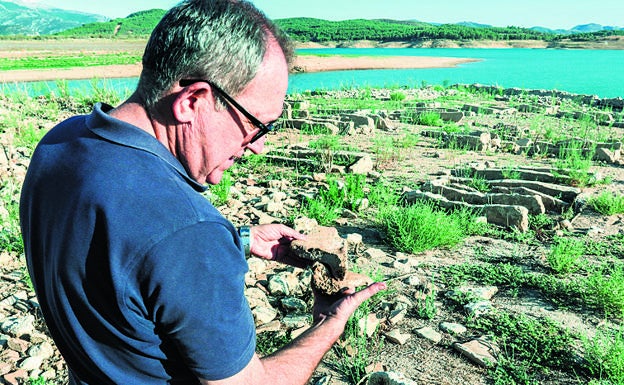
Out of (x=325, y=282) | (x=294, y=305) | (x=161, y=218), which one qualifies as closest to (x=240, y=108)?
(x=161, y=218)

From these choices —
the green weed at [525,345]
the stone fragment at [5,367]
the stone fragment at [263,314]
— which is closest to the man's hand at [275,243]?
the stone fragment at [263,314]

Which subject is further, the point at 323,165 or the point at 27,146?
the point at 27,146

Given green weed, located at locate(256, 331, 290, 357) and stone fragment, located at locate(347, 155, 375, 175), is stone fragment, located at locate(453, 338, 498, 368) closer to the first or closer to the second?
green weed, located at locate(256, 331, 290, 357)

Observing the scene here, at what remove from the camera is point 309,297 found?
3.69 m

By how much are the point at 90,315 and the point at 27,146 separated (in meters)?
7.48

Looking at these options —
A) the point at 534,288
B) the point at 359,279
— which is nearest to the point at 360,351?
the point at 359,279

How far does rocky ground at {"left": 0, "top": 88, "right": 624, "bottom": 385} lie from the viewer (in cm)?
297

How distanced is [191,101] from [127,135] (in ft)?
0.72

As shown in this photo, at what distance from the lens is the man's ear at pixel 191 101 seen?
57.4 inches

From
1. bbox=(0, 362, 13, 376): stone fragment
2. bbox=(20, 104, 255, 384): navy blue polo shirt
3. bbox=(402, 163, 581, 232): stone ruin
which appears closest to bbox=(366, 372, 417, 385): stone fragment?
bbox=(20, 104, 255, 384): navy blue polo shirt

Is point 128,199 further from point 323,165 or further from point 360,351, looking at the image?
point 323,165

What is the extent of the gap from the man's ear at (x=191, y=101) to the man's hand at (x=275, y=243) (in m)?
1.06

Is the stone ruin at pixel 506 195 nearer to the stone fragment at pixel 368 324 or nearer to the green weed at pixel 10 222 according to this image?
the stone fragment at pixel 368 324

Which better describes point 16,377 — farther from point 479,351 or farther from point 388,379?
point 479,351
